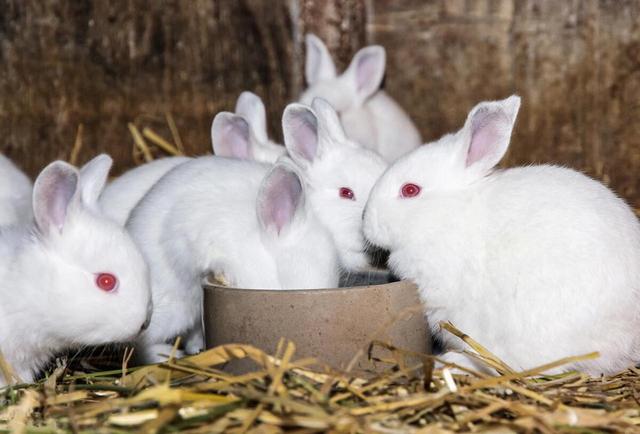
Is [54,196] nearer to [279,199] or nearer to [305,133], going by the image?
[279,199]

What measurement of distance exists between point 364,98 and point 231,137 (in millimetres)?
1452

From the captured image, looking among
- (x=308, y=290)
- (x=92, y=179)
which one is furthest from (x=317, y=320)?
(x=92, y=179)

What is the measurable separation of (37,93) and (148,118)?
67 cm

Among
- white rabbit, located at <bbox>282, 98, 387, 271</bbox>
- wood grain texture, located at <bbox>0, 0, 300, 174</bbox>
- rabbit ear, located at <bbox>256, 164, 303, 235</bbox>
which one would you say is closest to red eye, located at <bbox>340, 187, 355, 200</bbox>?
white rabbit, located at <bbox>282, 98, 387, 271</bbox>

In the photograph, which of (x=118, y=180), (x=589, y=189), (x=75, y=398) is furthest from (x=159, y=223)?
(x=589, y=189)

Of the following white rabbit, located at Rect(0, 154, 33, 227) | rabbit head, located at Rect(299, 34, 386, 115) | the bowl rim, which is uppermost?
rabbit head, located at Rect(299, 34, 386, 115)

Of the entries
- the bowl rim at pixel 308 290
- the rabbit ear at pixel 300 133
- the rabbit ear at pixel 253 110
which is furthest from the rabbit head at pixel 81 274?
the rabbit ear at pixel 253 110

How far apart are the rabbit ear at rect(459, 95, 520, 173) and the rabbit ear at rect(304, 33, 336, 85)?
87.9 inches

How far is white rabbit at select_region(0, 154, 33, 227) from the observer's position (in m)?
4.48

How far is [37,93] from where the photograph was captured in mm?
5336

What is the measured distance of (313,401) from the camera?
2916 mm

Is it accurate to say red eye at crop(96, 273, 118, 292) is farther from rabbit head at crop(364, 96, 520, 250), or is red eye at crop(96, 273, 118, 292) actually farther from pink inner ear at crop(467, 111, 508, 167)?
pink inner ear at crop(467, 111, 508, 167)

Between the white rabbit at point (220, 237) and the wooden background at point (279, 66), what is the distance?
48.6 inches

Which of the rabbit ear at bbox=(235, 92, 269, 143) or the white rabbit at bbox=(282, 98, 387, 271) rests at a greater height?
the rabbit ear at bbox=(235, 92, 269, 143)
